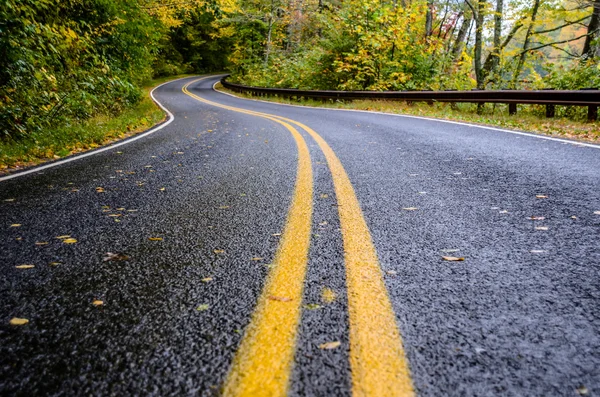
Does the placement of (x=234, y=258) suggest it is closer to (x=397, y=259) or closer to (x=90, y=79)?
(x=397, y=259)

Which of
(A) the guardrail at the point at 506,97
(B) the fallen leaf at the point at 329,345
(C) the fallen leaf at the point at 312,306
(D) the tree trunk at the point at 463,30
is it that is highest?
(D) the tree trunk at the point at 463,30

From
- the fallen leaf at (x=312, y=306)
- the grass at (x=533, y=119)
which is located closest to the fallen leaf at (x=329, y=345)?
the fallen leaf at (x=312, y=306)

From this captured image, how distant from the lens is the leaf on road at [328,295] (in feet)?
5.14

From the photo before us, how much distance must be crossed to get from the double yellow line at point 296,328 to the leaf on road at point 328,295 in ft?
0.24

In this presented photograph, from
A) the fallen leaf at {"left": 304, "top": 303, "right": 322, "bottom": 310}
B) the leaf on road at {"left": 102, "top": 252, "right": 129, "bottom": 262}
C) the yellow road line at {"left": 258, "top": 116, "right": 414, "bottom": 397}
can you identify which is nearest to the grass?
the yellow road line at {"left": 258, "top": 116, "right": 414, "bottom": 397}

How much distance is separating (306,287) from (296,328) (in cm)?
31

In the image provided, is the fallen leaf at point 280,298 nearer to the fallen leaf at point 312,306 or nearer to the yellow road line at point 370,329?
the fallen leaf at point 312,306

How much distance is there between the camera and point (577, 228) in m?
2.35

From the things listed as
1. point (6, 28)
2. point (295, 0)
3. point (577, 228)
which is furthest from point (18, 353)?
point (295, 0)

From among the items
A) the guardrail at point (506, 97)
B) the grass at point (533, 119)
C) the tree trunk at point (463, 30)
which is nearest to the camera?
the grass at point (533, 119)

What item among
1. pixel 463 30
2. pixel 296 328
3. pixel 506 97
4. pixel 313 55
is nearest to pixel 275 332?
pixel 296 328

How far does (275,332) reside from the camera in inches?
53.5

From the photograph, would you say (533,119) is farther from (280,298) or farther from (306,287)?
(280,298)

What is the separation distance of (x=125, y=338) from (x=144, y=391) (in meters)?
0.30
